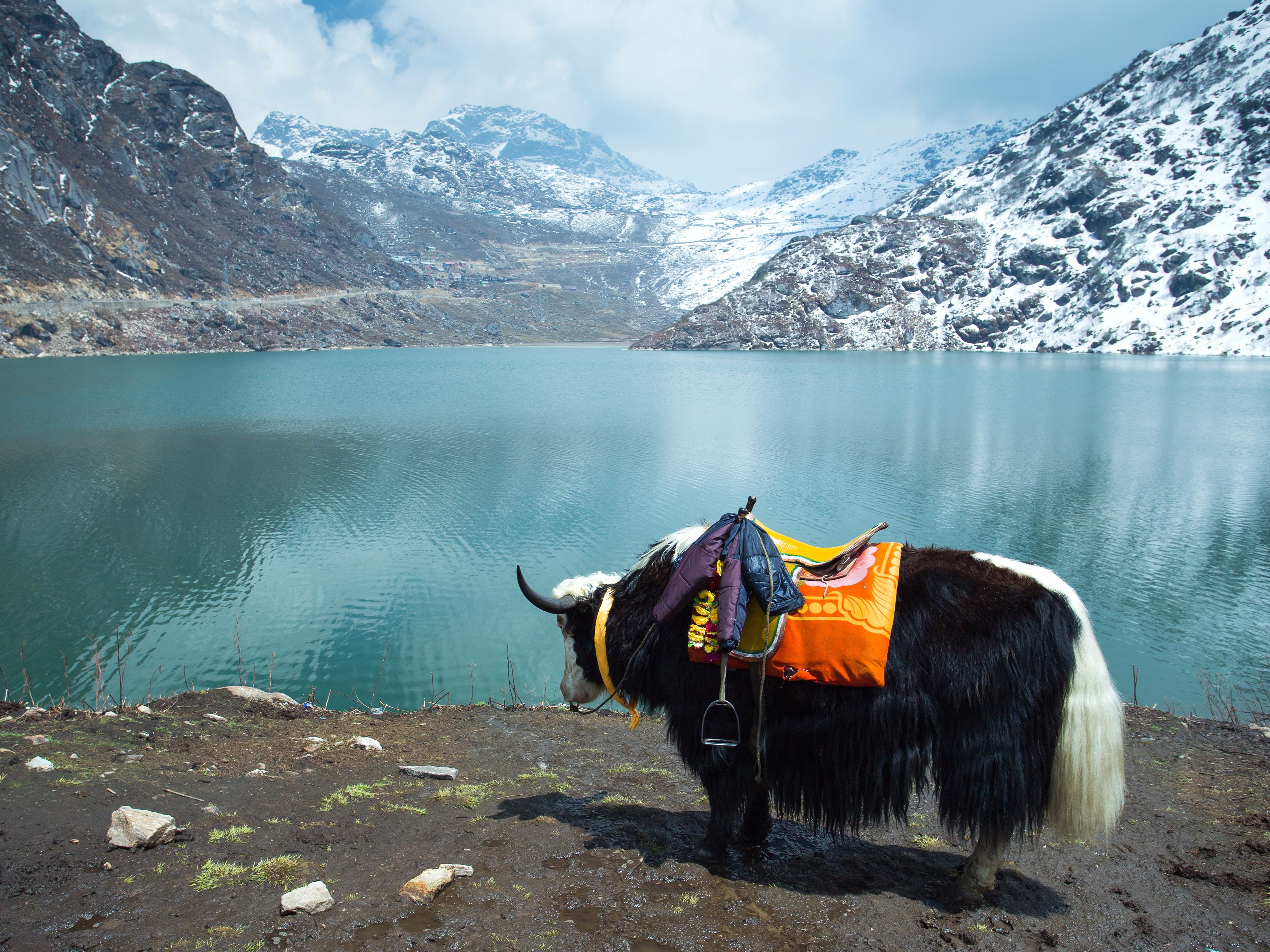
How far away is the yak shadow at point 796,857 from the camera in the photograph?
3.52 metres

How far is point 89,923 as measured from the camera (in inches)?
110

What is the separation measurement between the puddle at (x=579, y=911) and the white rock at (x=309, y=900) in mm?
989

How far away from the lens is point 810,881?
364 cm

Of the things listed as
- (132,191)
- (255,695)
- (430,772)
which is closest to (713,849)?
(430,772)

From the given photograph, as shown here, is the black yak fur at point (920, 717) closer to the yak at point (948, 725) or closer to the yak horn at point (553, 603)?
the yak at point (948, 725)

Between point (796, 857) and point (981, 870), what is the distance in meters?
0.95

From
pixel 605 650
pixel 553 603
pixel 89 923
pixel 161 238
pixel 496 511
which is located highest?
pixel 161 238

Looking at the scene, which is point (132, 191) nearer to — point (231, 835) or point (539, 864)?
point (231, 835)

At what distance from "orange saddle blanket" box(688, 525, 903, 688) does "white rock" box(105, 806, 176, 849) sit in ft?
8.86

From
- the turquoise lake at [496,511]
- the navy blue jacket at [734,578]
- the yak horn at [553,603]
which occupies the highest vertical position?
the navy blue jacket at [734,578]

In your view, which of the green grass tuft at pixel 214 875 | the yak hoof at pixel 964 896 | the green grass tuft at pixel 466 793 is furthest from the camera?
the green grass tuft at pixel 466 793

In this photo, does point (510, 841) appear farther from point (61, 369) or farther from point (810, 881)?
point (61, 369)

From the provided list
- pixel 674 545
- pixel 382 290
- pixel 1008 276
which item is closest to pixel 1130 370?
pixel 1008 276

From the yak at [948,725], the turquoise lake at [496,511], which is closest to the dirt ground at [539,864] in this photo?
the yak at [948,725]
